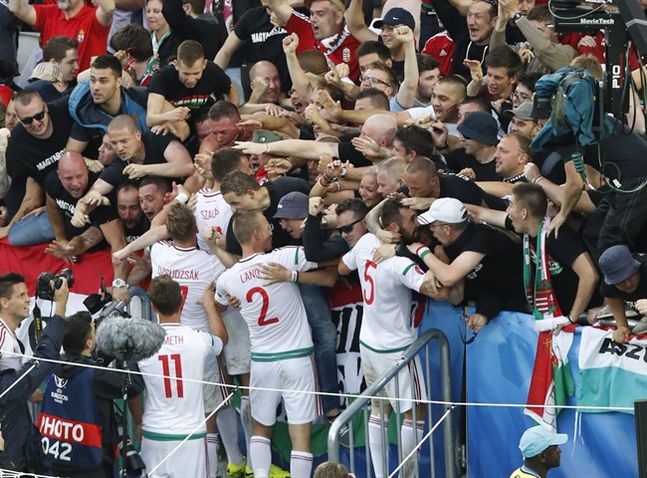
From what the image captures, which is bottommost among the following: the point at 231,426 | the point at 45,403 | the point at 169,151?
the point at 231,426

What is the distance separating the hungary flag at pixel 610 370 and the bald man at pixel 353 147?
90.7 inches

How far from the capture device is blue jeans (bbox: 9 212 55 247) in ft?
43.7

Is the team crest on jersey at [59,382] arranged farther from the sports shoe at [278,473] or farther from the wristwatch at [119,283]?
the sports shoe at [278,473]

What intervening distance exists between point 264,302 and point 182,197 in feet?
4.45

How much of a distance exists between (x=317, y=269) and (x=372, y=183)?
73 centimetres

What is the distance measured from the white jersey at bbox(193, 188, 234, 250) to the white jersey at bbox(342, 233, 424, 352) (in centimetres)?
124

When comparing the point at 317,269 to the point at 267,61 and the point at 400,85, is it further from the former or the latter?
the point at 267,61

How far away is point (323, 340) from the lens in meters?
11.3

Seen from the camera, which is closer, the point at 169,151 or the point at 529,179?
the point at 529,179

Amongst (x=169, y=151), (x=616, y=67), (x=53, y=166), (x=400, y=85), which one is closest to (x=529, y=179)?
(x=616, y=67)

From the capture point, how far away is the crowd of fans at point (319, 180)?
1009 centimetres

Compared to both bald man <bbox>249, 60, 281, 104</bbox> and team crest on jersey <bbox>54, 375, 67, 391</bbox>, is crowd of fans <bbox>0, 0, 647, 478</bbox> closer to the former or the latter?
bald man <bbox>249, 60, 281, 104</bbox>

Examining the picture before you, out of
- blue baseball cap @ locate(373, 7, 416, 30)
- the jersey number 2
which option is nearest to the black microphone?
the jersey number 2

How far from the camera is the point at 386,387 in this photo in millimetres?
10531
